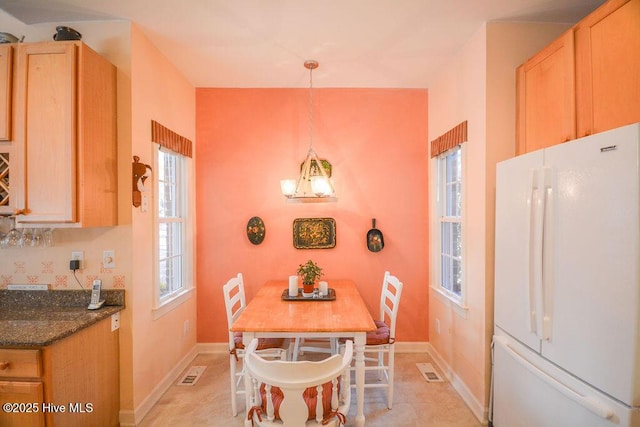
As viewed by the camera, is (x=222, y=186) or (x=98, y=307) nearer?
(x=98, y=307)

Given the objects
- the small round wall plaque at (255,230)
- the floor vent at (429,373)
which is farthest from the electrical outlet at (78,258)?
the floor vent at (429,373)

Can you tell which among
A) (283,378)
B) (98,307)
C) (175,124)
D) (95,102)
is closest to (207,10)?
(95,102)

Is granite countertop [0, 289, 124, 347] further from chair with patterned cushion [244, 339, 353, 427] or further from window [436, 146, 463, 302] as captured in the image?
window [436, 146, 463, 302]

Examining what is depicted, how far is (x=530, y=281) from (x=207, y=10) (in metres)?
2.62

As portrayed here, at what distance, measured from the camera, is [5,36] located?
2.02 metres

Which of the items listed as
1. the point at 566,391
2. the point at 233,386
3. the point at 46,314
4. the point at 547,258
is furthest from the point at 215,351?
the point at 547,258

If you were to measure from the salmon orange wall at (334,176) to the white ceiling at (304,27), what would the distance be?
0.43 meters

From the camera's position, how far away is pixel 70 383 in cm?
180

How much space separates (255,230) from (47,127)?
6.28ft

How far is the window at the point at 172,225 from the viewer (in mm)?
2924

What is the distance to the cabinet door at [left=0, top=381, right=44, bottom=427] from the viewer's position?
1623mm

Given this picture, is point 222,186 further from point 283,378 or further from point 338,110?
point 283,378

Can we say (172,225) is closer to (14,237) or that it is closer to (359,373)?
(14,237)

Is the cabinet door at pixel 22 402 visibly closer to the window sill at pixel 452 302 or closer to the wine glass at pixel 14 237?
the wine glass at pixel 14 237
